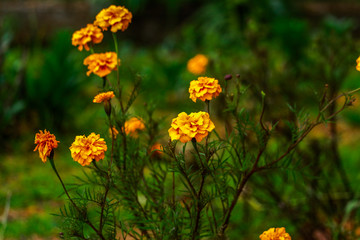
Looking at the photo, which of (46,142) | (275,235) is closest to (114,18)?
(46,142)

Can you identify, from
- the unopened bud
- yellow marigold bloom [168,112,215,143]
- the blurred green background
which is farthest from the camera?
the blurred green background

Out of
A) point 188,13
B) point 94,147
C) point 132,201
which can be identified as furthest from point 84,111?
point 188,13

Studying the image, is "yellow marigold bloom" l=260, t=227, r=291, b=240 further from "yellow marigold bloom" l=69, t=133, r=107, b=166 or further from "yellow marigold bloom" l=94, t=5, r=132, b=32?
"yellow marigold bloom" l=94, t=5, r=132, b=32

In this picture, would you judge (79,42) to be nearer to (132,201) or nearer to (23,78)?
(132,201)

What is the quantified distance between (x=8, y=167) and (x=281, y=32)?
1871 millimetres

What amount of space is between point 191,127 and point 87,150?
21 cm

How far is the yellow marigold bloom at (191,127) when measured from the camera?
79 cm

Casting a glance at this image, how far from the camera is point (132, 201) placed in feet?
3.53

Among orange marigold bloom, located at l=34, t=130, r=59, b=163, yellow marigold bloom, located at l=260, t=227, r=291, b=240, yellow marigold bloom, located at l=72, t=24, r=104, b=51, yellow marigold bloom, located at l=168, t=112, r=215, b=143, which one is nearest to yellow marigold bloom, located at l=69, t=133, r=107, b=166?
orange marigold bloom, located at l=34, t=130, r=59, b=163

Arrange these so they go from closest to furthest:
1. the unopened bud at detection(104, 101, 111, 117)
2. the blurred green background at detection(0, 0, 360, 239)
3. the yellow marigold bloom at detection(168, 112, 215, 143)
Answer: the yellow marigold bloom at detection(168, 112, 215, 143) → the unopened bud at detection(104, 101, 111, 117) → the blurred green background at detection(0, 0, 360, 239)

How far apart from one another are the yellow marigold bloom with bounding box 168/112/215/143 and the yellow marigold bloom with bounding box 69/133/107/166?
0.50 ft

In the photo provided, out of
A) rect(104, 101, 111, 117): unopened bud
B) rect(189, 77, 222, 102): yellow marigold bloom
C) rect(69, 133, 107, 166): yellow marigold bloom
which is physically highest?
rect(104, 101, 111, 117): unopened bud

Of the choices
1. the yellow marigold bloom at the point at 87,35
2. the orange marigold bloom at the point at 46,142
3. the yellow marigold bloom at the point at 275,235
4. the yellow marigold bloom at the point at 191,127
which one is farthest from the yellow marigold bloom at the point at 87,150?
the yellow marigold bloom at the point at 275,235

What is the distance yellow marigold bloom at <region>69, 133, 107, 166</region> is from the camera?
0.83 metres
